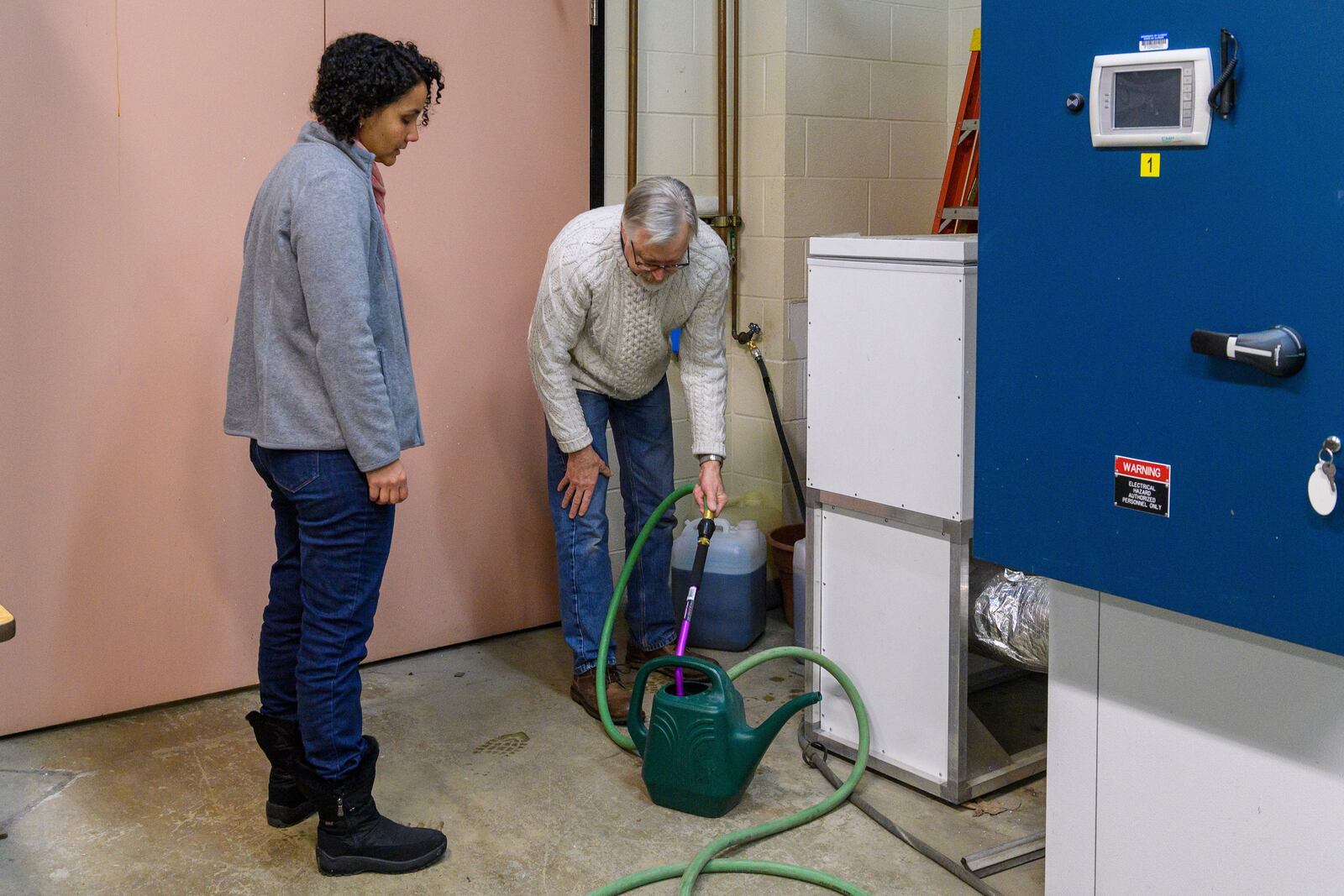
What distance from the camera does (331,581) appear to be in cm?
234

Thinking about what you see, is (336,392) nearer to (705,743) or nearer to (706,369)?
(705,743)

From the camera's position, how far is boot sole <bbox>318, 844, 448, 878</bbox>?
8.00ft

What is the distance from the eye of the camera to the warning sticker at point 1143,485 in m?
1.91

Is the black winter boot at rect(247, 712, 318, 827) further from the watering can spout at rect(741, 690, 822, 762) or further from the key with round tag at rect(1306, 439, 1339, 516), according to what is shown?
Answer: the key with round tag at rect(1306, 439, 1339, 516)

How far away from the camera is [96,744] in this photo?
301 centimetres

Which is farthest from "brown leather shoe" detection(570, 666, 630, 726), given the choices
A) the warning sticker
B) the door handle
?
the door handle

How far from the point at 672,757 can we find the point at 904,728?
0.52m

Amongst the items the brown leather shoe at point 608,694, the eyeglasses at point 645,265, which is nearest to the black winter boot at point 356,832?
the brown leather shoe at point 608,694

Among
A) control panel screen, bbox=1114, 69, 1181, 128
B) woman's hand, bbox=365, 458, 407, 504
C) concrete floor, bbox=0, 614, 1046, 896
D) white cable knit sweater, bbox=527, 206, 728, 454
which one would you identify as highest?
control panel screen, bbox=1114, 69, 1181, 128

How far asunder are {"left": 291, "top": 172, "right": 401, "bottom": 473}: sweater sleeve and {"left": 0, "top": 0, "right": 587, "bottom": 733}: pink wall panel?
3.27ft

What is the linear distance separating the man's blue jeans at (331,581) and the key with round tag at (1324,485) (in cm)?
152

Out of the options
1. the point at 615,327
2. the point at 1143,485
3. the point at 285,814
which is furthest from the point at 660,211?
the point at 285,814

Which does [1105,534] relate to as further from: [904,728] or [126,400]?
[126,400]

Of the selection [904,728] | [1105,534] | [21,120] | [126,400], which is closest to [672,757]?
[904,728]
